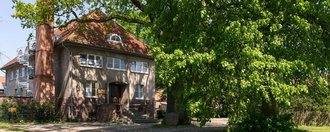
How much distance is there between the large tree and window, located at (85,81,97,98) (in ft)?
63.7

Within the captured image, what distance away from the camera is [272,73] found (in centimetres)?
1233

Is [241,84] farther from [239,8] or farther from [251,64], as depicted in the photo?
[239,8]

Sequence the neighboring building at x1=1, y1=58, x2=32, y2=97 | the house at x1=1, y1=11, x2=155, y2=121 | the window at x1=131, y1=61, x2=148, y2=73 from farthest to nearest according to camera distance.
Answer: the neighboring building at x1=1, y1=58, x2=32, y2=97 → the window at x1=131, y1=61, x2=148, y2=73 → the house at x1=1, y1=11, x2=155, y2=121

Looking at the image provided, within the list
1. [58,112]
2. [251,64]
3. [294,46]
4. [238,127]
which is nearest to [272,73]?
[251,64]

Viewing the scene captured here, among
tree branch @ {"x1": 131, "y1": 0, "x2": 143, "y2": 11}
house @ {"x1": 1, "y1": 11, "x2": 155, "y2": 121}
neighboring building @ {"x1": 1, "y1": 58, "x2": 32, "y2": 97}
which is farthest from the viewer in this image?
neighboring building @ {"x1": 1, "y1": 58, "x2": 32, "y2": 97}

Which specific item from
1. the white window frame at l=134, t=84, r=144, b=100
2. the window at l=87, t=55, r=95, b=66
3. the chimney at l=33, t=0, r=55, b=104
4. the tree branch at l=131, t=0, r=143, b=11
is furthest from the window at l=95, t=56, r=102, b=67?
the tree branch at l=131, t=0, r=143, b=11

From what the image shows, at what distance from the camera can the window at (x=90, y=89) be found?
32.8 meters

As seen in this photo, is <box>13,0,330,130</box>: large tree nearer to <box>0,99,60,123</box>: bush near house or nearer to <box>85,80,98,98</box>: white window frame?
<box>0,99,60,123</box>: bush near house

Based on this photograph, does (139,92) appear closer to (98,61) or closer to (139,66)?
(139,66)

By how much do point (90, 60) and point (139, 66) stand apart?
568 cm

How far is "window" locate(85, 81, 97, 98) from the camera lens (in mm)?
32850

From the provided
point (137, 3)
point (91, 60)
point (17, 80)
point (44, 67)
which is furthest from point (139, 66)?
point (137, 3)

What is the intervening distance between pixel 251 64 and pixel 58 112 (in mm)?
21477

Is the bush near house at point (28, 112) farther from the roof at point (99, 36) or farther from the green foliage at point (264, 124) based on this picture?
the green foliage at point (264, 124)
